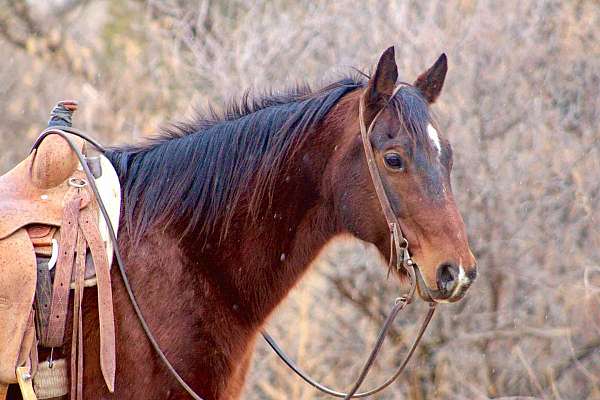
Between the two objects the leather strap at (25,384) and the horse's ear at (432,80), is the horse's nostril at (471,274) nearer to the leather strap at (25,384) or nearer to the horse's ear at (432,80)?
the horse's ear at (432,80)

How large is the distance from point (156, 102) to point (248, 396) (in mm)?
2754

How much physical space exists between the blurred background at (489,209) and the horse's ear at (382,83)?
7.37 ft

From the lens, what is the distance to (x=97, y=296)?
2939mm

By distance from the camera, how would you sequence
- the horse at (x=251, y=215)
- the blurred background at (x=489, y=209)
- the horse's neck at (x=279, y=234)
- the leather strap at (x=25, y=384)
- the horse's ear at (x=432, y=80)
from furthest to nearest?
1. the blurred background at (x=489, y=209)
2. the horse's ear at (x=432, y=80)
3. the horse's neck at (x=279, y=234)
4. the horse at (x=251, y=215)
5. the leather strap at (x=25, y=384)

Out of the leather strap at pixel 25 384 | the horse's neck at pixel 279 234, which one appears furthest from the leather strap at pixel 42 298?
the horse's neck at pixel 279 234

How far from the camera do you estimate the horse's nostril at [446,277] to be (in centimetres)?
282

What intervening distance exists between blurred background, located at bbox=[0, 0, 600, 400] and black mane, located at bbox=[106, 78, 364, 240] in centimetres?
195

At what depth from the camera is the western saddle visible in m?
2.80

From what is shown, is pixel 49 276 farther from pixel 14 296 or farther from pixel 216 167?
pixel 216 167

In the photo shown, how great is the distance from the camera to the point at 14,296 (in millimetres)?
2811

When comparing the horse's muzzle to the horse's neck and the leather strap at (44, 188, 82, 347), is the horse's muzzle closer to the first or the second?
the horse's neck

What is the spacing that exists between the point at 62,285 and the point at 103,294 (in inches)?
5.5

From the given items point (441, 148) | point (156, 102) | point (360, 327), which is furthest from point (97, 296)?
point (156, 102)

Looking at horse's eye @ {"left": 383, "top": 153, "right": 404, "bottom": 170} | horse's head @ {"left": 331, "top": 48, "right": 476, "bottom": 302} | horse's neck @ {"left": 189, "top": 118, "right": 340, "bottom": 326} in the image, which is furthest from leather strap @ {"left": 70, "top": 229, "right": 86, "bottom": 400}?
horse's eye @ {"left": 383, "top": 153, "right": 404, "bottom": 170}
